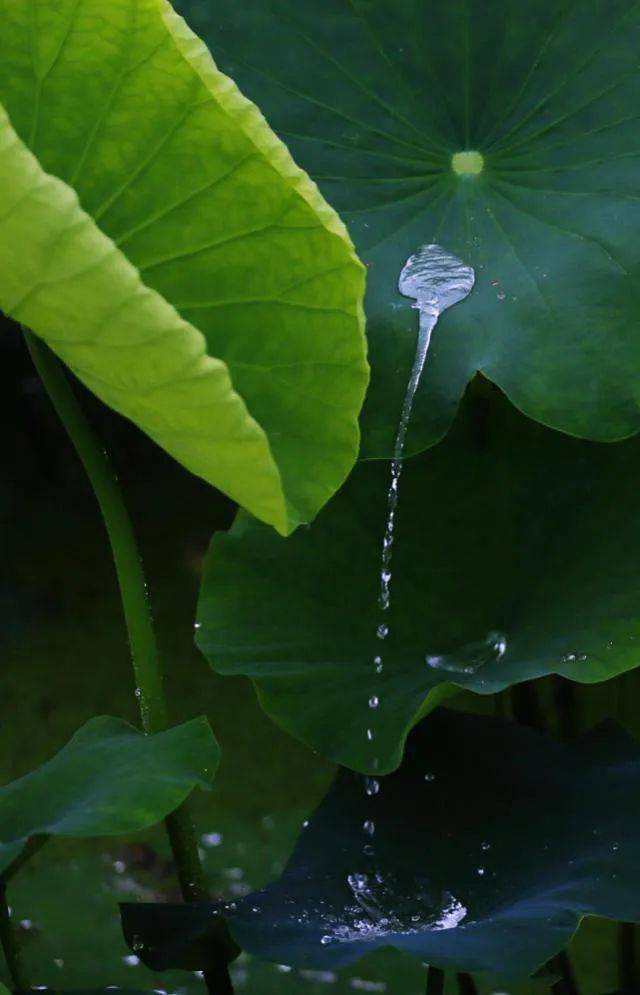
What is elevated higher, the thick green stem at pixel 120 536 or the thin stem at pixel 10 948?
the thick green stem at pixel 120 536

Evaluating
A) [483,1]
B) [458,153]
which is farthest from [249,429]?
[483,1]

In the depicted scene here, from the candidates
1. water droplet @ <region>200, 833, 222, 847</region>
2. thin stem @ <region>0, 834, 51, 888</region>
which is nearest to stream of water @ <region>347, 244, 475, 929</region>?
thin stem @ <region>0, 834, 51, 888</region>

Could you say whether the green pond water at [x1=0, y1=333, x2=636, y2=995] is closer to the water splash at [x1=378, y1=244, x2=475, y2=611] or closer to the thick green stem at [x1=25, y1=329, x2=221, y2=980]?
the thick green stem at [x1=25, y1=329, x2=221, y2=980]

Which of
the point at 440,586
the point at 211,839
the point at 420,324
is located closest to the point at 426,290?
the point at 420,324

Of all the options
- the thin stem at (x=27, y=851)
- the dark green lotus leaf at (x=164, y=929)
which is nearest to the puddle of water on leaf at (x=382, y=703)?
the dark green lotus leaf at (x=164, y=929)

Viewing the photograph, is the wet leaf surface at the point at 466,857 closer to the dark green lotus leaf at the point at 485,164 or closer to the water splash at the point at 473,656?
the water splash at the point at 473,656

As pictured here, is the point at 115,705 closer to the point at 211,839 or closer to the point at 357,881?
the point at 211,839

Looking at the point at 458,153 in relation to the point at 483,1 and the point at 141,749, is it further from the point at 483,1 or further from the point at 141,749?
the point at 141,749
